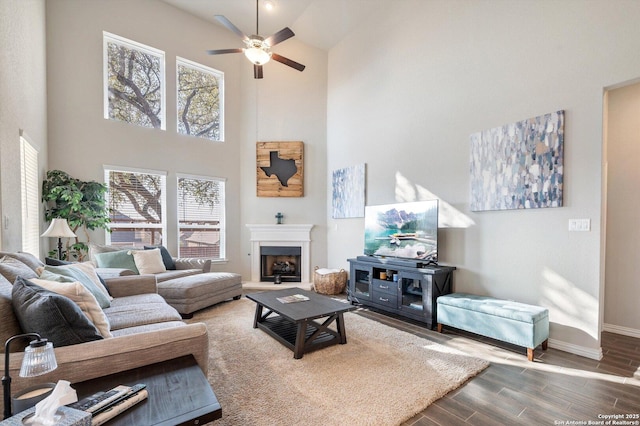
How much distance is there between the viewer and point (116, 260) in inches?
159

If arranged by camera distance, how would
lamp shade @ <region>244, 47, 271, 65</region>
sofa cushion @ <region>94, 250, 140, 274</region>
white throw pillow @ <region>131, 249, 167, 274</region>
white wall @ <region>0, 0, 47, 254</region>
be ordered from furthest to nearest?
white throw pillow @ <region>131, 249, 167, 274</region> → sofa cushion @ <region>94, 250, 140, 274</region> → lamp shade @ <region>244, 47, 271, 65</region> → white wall @ <region>0, 0, 47, 254</region>

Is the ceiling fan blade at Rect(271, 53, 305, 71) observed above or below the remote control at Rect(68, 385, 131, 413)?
above

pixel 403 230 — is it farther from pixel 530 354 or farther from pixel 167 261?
pixel 167 261

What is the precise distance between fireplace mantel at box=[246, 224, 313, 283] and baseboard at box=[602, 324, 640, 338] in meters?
4.27

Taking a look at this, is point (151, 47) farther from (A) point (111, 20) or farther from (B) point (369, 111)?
(B) point (369, 111)

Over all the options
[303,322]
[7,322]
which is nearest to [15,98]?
[7,322]

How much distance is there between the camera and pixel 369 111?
16.5 feet

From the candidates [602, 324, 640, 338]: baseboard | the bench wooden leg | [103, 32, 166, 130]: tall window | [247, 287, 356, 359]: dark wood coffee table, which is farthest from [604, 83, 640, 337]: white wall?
[103, 32, 166, 130]: tall window

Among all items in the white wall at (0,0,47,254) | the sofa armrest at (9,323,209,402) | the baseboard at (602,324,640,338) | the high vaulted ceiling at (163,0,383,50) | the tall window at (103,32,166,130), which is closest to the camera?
the sofa armrest at (9,323,209,402)

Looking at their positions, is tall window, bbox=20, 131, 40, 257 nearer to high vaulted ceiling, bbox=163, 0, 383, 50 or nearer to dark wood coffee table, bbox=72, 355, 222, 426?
dark wood coffee table, bbox=72, 355, 222, 426

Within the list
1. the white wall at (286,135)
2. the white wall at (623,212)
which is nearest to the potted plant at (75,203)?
the white wall at (286,135)

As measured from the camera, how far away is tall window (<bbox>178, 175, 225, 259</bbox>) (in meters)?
5.42

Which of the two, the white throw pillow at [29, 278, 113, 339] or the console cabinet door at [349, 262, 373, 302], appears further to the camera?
the console cabinet door at [349, 262, 373, 302]

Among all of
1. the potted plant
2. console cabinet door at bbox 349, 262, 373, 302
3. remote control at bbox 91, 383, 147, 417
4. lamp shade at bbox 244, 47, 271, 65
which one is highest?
lamp shade at bbox 244, 47, 271, 65
